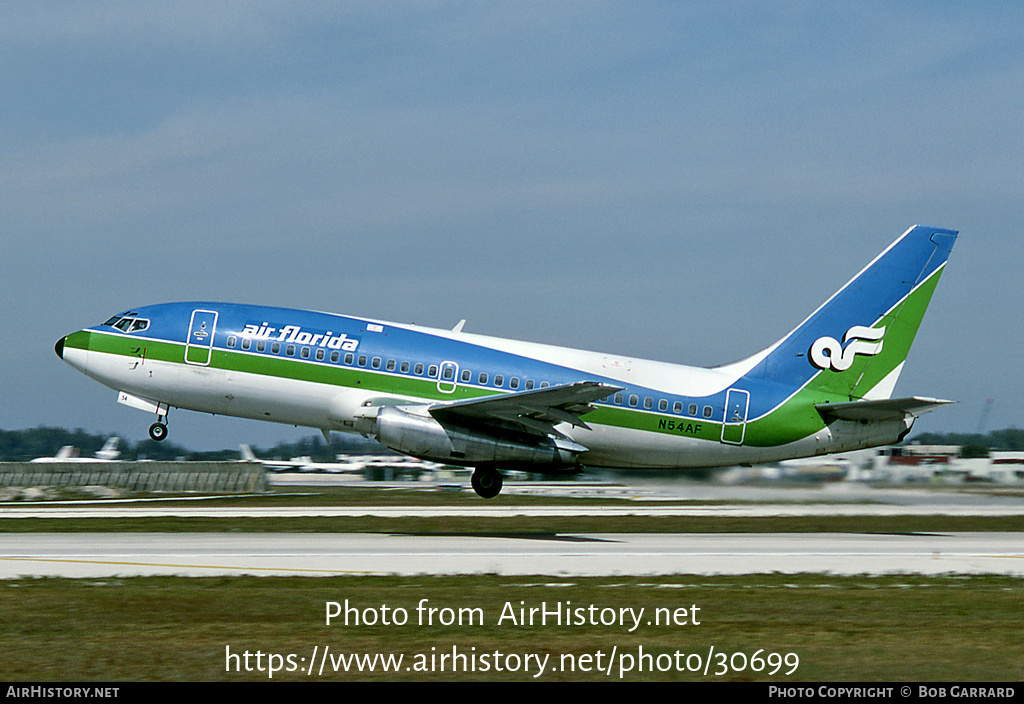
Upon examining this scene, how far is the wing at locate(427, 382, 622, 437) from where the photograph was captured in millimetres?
27875

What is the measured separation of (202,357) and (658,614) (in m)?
18.4

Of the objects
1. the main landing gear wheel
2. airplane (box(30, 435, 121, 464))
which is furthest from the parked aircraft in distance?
the main landing gear wheel

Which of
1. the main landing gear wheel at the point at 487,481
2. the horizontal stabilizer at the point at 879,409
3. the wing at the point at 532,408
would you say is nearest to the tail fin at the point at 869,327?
the horizontal stabilizer at the point at 879,409

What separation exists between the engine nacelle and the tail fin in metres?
7.22

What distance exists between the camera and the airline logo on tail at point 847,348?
32750 millimetres

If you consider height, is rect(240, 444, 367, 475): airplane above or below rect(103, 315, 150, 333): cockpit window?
below

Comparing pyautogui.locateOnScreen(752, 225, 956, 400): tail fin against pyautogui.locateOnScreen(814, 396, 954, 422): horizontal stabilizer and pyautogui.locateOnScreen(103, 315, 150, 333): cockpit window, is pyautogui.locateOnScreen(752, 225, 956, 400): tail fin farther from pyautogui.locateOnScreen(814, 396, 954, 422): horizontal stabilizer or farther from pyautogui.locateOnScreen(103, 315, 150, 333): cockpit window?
pyautogui.locateOnScreen(103, 315, 150, 333): cockpit window

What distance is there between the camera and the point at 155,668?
11789mm

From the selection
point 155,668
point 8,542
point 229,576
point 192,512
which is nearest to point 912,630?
point 155,668

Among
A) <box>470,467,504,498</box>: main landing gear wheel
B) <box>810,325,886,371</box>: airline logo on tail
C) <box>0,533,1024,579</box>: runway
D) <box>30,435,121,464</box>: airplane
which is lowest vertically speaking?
<box>30,435,121,464</box>: airplane

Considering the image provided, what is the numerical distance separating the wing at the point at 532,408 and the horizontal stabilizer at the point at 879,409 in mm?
7537

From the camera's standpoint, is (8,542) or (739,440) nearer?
(8,542)
